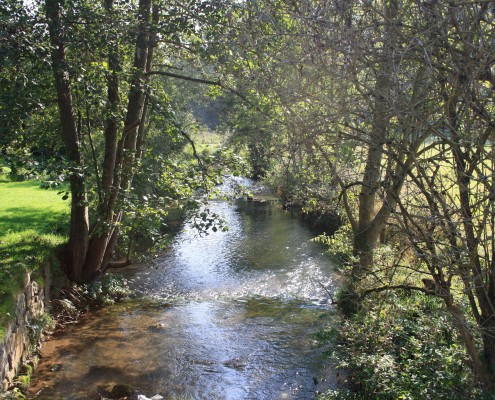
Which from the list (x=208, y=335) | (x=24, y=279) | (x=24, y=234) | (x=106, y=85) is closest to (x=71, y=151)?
(x=106, y=85)

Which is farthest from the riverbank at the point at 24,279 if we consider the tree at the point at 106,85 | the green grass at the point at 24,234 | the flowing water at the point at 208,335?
the tree at the point at 106,85

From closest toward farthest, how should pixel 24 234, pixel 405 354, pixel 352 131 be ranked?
pixel 352 131 → pixel 405 354 → pixel 24 234

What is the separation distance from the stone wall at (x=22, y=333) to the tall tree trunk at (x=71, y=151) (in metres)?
1.74

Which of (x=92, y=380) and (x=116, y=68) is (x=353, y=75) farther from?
(x=92, y=380)

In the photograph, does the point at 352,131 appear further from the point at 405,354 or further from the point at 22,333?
the point at 22,333

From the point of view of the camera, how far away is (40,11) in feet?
26.1

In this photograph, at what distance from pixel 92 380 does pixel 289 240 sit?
1138cm

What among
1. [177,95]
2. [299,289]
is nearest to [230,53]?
[299,289]

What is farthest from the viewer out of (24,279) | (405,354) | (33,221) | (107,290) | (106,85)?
(33,221)

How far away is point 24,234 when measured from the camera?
37.3ft

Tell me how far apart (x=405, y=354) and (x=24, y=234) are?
8.83 metres

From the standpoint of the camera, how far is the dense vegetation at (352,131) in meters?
4.41

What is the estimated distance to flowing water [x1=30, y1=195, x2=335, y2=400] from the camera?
25.7 feet

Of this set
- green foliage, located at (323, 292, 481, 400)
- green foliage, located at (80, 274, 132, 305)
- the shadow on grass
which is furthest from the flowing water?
the shadow on grass
